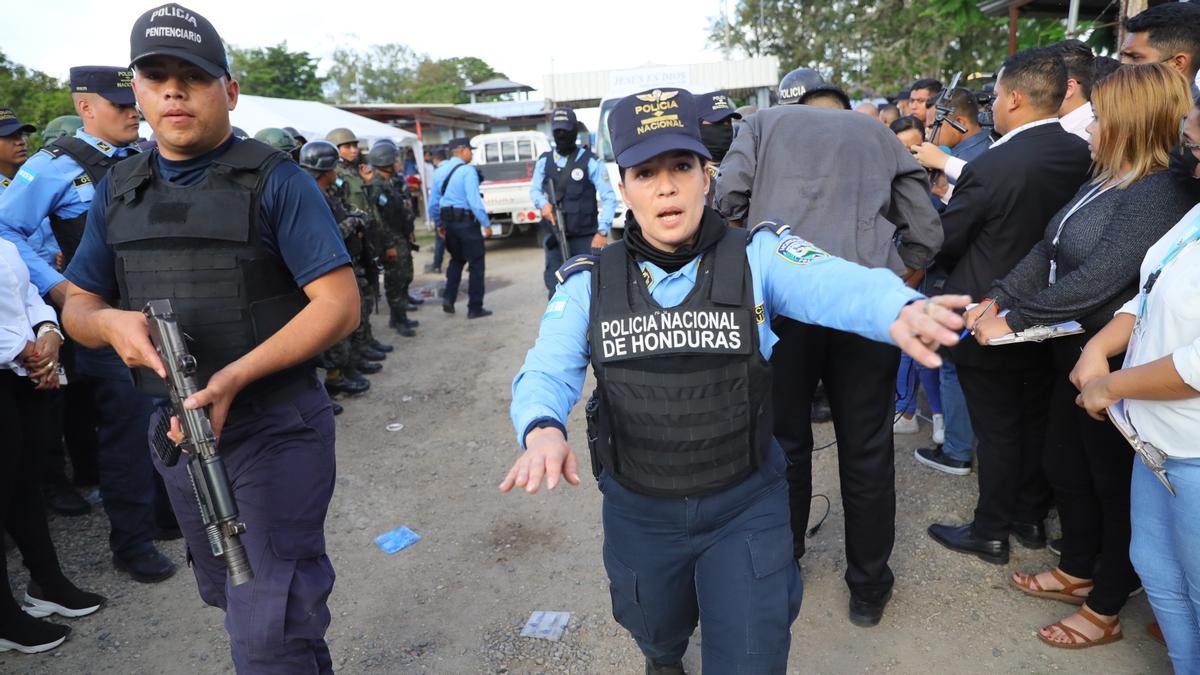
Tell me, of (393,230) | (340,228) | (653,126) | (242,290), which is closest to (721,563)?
(653,126)

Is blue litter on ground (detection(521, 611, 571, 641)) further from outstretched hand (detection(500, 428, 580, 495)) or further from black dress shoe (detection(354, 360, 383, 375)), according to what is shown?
black dress shoe (detection(354, 360, 383, 375))

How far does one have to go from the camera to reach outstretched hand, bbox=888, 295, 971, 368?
1300 millimetres

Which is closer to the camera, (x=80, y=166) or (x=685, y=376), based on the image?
(x=685, y=376)

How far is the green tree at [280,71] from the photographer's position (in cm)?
4150

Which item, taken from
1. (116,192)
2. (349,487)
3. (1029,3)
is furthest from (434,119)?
(116,192)

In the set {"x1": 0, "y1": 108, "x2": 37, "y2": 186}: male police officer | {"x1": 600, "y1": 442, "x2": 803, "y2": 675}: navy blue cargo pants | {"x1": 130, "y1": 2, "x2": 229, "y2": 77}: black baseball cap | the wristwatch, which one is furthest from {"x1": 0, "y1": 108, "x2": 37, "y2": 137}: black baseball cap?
{"x1": 600, "y1": 442, "x2": 803, "y2": 675}: navy blue cargo pants

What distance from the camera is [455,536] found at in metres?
3.73

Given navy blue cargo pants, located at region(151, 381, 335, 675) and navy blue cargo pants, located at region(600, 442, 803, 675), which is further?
navy blue cargo pants, located at region(151, 381, 335, 675)

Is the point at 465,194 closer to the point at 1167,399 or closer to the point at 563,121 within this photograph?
the point at 563,121

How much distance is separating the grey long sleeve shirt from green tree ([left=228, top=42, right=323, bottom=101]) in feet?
144

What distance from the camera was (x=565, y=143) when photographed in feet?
23.9

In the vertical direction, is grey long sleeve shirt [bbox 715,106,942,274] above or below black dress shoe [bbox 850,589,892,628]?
above

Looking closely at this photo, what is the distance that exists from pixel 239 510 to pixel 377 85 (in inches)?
2608

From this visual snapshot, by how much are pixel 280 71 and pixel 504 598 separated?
49.8 meters
